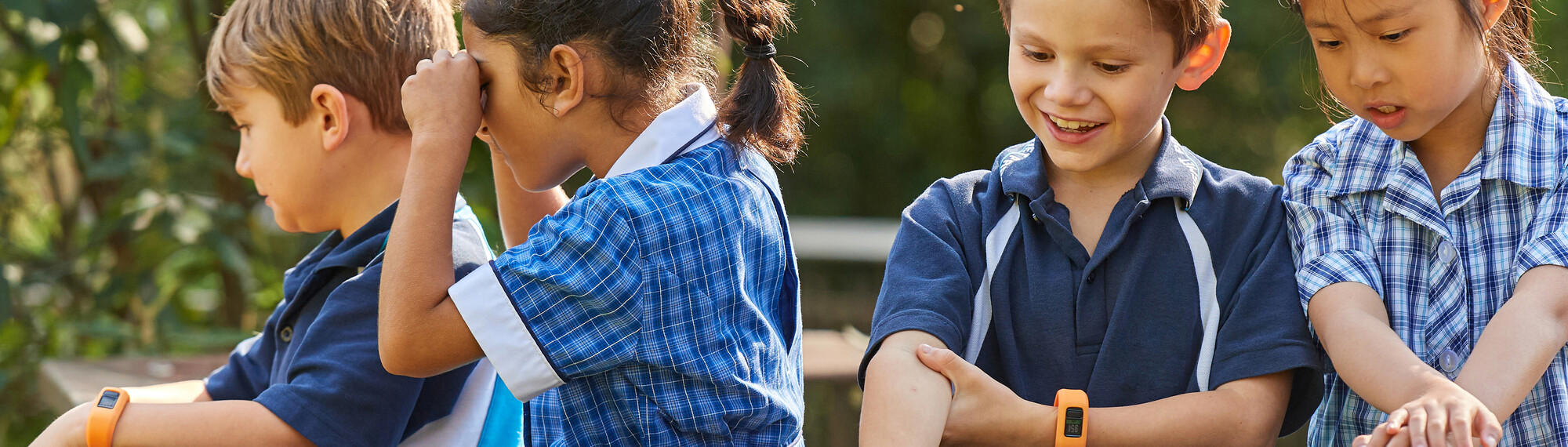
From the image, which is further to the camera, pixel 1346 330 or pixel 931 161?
pixel 931 161

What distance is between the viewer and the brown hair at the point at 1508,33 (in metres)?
1.57

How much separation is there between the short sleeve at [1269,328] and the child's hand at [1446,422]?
0.51ft

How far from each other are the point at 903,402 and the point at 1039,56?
1.49 feet

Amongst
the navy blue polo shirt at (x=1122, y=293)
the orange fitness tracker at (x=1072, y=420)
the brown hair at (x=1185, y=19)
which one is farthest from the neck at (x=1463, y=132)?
the orange fitness tracker at (x=1072, y=420)

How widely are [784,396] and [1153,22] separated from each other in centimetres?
67

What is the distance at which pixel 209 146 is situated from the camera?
361cm

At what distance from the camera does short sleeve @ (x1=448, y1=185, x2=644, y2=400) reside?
4.93 ft

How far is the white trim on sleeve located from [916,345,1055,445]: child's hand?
456mm

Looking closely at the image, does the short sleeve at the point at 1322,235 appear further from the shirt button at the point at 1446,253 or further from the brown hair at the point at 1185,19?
the brown hair at the point at 1185,19

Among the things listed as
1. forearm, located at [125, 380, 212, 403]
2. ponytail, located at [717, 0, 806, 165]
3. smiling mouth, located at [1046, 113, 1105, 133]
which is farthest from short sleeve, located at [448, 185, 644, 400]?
forearm, located at [125, 380, 212, 403]

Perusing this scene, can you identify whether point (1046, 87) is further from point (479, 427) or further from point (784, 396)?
point (479, 427)

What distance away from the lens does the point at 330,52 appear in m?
2.04

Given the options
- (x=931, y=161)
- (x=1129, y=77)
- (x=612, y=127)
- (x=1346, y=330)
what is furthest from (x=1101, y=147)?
(x=931, y=161)

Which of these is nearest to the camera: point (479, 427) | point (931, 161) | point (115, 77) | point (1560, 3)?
point (479, 427)
